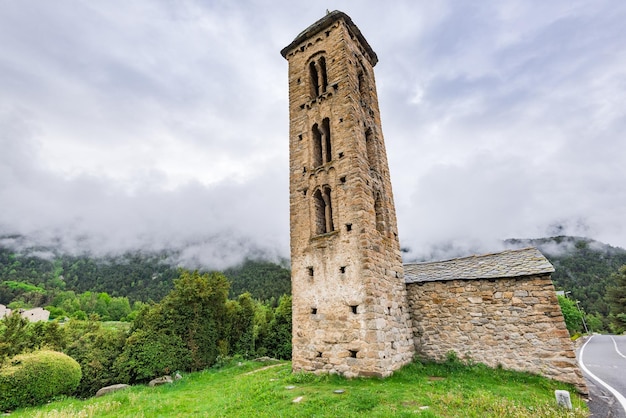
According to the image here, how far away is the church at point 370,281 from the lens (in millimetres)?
9336

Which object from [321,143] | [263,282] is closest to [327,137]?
[321,143]

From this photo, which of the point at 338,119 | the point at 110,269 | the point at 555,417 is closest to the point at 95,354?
the point at 338,119

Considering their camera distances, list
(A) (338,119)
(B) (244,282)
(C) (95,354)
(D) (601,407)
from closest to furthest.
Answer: (D) (601,407), (A) (338,119), (C) (95,354), (B) (244,282)

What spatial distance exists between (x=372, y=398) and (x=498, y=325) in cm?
549

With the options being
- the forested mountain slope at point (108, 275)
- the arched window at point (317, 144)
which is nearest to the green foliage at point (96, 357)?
the arched window at point (317, 144)

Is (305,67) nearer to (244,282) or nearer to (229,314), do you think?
(229,314)

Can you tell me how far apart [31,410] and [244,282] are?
5869cm

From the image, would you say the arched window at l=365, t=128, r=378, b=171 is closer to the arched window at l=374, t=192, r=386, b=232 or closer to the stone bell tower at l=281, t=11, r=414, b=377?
the stone bell tower at l=281, t=11, r=414, b=377

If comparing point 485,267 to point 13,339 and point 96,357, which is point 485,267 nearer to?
point 96,357

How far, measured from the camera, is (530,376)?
8859mm

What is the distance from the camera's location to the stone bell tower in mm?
9719

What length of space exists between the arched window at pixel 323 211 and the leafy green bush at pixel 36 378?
1142 centimetres

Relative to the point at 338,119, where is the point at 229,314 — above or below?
below

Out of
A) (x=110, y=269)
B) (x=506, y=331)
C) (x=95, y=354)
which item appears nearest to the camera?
(x=506, y=331)
